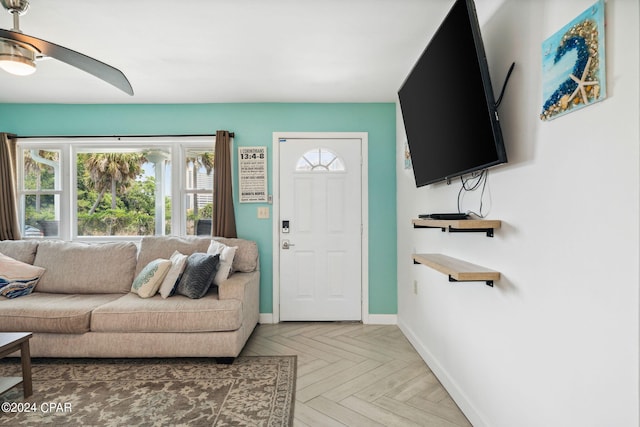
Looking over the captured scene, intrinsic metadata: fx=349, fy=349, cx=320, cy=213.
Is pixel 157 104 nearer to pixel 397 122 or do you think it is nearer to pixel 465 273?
pixel 397 122

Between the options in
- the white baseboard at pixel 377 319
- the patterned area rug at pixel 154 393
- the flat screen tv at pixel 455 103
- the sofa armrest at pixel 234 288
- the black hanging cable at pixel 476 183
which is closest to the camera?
the flat screen tv at pixel 455 103

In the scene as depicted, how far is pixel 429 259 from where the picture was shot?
81.2 inches

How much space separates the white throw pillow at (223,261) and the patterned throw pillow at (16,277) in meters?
1.51

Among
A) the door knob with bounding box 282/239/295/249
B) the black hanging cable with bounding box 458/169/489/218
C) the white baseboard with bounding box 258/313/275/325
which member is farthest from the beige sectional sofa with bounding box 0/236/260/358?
the black hanging cable with bounding box 458/169/489/218

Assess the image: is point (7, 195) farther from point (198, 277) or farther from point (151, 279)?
point (198, 277)

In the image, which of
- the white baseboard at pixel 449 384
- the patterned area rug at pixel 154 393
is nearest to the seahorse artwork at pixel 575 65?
the white baseboard at pixel 449 384

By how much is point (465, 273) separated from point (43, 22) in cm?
276

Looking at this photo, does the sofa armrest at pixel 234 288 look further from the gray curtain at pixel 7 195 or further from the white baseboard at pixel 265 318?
the gray curtain at pixel 7 195

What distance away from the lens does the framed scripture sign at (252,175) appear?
362 centimetres

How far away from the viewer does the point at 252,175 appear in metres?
3.62

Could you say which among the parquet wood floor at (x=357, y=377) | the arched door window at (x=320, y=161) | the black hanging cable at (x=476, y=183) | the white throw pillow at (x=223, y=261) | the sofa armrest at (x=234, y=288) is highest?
the arched door window at (x=320, y=161)

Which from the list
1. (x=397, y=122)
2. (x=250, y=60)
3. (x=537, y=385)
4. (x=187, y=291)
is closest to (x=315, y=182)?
(x=397, y=122)

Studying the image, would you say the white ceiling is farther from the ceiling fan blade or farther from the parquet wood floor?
the parquet wood floor

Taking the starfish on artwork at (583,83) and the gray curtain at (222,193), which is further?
the gray curtain at (222,193)
